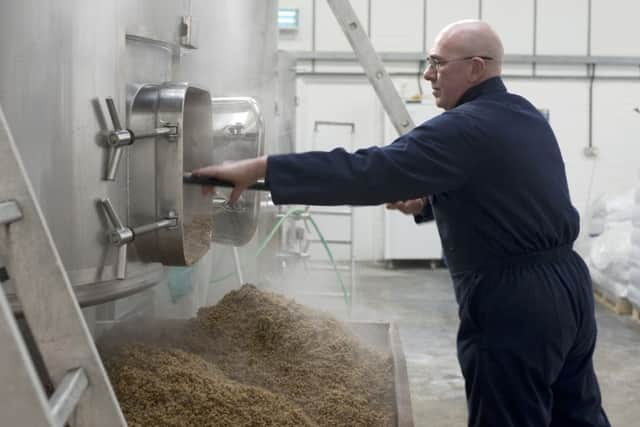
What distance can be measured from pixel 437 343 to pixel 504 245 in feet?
9.70

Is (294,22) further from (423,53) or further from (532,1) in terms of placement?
(532,1)

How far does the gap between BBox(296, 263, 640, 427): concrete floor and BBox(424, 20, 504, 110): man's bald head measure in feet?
5.29

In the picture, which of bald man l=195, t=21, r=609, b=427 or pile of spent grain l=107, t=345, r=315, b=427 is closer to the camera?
pile of spent grain l=107, t=345, r=315, b=427

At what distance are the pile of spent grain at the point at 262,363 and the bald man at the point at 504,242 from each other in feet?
0.89

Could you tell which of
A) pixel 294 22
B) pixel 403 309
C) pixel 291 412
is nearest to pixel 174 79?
pixel 291 412

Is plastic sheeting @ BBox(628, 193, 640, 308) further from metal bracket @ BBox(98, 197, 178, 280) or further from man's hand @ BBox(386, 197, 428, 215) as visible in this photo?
metal bracket @ BBox(98, 197, 178, 280)

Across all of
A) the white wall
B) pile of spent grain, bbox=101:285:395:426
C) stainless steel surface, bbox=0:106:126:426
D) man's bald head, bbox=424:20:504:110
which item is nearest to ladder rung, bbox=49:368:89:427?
stainless steel surface, bbox=0:106:126:426

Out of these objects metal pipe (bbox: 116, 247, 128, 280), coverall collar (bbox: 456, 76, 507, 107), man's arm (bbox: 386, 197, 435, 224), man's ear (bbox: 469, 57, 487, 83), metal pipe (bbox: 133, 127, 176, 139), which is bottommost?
metal pipe (bbox: 116, 247, 128, 280)

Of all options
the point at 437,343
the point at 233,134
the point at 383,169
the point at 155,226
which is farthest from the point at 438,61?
the point at 437,343

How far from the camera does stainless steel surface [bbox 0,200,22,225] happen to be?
0.91m

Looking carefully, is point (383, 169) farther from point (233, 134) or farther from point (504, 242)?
point (233, 134)

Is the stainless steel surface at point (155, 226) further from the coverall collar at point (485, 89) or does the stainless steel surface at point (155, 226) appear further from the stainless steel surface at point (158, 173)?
the coverall collar at point (485, 89)

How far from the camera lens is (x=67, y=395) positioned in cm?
94

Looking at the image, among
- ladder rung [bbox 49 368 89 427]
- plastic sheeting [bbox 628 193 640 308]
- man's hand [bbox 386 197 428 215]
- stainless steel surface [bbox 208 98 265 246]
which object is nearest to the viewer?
ladder rung [bbox 49 368 89 427]
